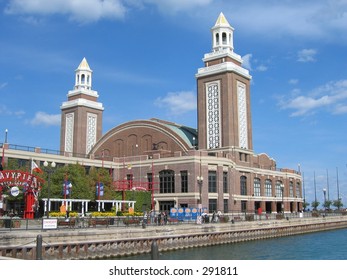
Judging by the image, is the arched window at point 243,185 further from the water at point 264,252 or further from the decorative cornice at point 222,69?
the water at point 264,252

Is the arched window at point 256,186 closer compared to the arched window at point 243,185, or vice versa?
the arched window at point 243,185

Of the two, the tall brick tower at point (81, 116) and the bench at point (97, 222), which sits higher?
the tall brick tower at point (81, 116)

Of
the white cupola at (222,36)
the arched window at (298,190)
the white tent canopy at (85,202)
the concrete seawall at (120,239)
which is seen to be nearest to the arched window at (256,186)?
the arched window at (298,190)

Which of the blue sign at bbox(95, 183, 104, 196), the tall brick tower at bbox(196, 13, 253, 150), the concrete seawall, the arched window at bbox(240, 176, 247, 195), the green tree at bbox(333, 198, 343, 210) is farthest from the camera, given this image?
the green tree at bbox(333, 198, 343, 210)

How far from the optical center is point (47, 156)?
81.0m

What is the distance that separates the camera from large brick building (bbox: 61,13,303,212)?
8069 centimetres

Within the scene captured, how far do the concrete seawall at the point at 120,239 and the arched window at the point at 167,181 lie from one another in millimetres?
22206

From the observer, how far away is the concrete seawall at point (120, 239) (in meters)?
34.7

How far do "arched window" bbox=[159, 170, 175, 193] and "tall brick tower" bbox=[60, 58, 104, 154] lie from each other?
126ft

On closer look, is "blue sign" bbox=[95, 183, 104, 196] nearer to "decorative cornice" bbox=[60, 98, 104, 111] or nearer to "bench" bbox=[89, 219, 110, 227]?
"bench" bbox=[89, 219, 110, 227]

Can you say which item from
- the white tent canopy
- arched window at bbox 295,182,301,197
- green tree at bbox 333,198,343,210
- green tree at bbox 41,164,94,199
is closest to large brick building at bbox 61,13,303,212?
arched window at bbox 295,182,301,197

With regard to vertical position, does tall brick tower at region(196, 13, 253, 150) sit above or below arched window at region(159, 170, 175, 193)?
above

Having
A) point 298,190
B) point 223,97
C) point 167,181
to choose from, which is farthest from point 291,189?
point 167,181
